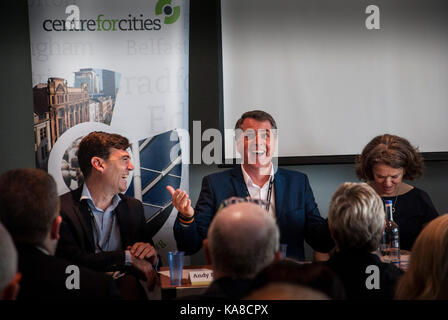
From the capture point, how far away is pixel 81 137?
13.6ft

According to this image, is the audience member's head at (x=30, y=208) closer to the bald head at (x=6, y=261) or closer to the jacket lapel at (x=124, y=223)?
the bald head at (x=6, y=261)

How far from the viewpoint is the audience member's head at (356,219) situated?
7.63 feet

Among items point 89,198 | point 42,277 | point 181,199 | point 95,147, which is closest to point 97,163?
point 95,147

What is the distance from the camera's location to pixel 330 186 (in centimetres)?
473

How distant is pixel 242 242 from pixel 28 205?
0.85m

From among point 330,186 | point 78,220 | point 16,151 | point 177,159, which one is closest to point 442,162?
point 330,186

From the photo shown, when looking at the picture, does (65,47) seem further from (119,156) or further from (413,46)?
(413,46)

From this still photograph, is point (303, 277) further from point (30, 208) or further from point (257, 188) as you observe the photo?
point (257, 188)

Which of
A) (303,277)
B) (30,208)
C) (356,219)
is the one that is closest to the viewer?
(303,277)

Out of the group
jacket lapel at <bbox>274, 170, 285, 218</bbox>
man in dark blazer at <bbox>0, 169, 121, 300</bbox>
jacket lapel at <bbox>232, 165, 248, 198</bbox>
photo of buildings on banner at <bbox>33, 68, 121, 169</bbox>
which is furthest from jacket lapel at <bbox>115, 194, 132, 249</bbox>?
man in dark blazer at <bbox>0, 169, 121, 300</bbox>

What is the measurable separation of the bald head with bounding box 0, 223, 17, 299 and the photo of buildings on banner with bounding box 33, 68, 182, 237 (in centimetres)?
272

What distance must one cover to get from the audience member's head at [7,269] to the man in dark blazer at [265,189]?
2.09 meters

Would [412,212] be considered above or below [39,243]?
below

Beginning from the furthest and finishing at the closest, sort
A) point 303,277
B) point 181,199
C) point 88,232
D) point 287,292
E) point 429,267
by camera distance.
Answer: point 88,232
point 181,199
point 429,267
point 303,277
point 287,292
